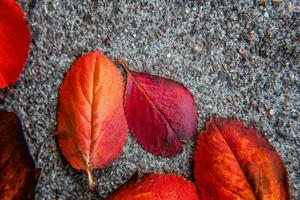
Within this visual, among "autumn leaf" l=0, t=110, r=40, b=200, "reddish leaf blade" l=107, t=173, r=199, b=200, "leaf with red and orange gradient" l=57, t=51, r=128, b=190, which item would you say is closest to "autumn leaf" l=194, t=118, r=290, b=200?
"reddish leaf blade" l=107, t=173, r=199, b=200

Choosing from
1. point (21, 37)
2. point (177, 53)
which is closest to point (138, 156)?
point (177, 53)

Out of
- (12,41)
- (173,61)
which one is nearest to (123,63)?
(173,61)

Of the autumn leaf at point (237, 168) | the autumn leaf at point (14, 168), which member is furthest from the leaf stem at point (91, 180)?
the autumn leaf at point (237, 168)

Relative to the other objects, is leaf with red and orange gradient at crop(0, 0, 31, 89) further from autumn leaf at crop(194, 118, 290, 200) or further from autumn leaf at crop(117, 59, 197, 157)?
autumn leaf at crop(194, 118, 290, 200)

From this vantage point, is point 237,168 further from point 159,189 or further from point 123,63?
point 123,63

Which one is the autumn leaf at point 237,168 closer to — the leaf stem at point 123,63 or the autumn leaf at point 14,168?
the leaf stem at point 123,63

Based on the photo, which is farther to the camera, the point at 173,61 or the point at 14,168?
the point at 173,61

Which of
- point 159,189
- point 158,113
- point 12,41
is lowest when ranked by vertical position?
point 159,189
